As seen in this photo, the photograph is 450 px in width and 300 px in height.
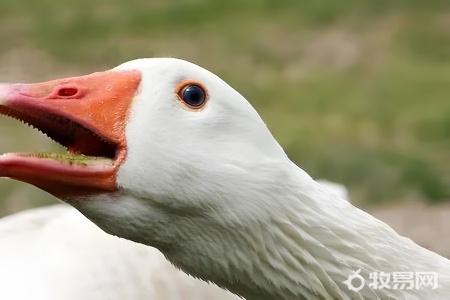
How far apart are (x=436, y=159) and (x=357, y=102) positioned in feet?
3.07

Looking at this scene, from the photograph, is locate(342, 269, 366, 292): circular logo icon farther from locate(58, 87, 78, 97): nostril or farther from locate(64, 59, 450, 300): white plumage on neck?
locate(58, 87, 78, 97): nostril

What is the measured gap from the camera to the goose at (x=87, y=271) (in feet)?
7.23

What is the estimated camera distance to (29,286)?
7.41 ft

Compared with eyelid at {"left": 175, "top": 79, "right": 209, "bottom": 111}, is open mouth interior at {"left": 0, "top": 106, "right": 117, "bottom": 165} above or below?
below

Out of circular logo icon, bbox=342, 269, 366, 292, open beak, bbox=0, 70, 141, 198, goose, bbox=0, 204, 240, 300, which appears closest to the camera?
open beak, bbox=0, 70, 141, 198

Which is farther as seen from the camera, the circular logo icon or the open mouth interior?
the circular logo icon

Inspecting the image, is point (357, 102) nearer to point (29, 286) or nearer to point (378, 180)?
point (378, 180)

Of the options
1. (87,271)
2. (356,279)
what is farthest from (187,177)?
(87,271)

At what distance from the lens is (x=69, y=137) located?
1.61 metres

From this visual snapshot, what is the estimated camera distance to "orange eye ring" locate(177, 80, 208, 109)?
1.57 meters

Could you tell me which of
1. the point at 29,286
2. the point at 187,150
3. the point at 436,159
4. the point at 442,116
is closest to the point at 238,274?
the point at 187,150

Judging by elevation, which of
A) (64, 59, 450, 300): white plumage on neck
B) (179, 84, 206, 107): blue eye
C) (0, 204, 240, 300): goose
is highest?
(179, 84, 206, 107): blue eye

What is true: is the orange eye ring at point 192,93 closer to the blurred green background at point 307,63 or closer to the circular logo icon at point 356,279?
the circular logo icon at point 356,279

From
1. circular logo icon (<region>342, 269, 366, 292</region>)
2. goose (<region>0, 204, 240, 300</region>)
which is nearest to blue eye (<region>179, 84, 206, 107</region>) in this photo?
circular logo icon (<region>342, 269, 366, 292</region>)
